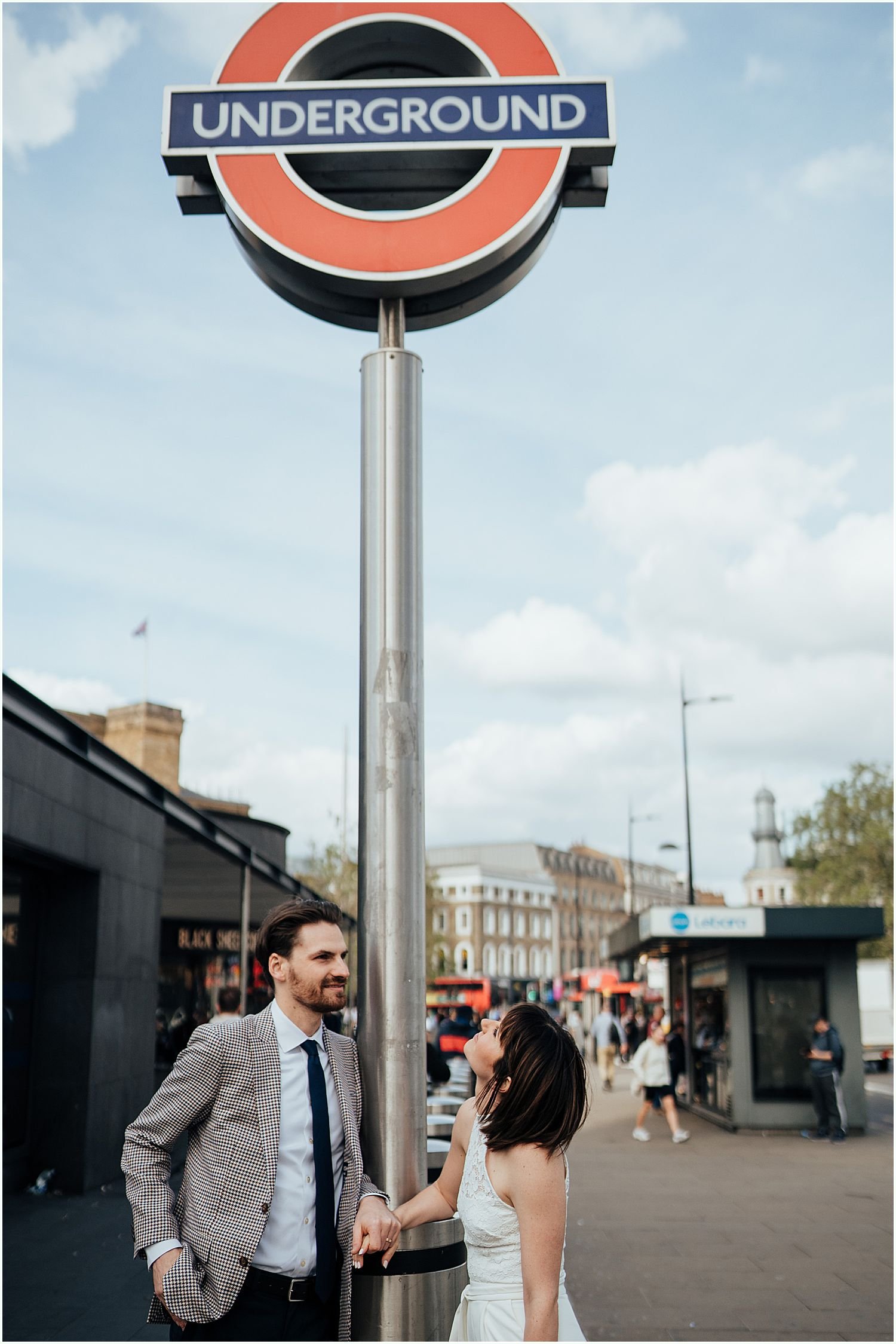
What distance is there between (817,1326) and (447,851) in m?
109

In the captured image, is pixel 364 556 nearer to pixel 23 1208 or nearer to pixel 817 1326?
pixel 817 1326

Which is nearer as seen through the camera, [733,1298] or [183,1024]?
[733,1298]

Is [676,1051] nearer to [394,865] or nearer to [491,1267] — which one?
[394,865]

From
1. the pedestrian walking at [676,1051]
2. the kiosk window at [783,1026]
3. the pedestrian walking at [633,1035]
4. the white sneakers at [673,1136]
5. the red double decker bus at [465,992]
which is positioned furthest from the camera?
the red double decker bus at [465,992]

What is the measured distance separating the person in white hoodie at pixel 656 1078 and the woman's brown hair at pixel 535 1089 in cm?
1272

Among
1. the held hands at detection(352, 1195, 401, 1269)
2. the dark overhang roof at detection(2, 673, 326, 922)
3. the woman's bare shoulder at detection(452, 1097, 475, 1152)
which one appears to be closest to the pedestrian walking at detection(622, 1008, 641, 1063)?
the dark overhang roof at detection(2, 673, 326, 922)

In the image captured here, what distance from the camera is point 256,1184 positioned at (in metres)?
2.97

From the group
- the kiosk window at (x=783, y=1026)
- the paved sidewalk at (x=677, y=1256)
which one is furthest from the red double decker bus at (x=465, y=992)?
the paved sidewalk at (x=677, y=1256)

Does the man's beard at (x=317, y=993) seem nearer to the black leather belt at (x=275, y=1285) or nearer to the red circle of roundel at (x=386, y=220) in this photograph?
the black leather belt at (x=275, y=1285)

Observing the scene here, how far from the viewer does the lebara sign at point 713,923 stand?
55.6ft

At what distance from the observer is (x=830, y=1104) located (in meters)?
16.1

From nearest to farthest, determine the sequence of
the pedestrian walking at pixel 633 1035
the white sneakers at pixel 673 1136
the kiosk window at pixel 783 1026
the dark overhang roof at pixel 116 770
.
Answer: the dark overhang roof at pixel 116 770 < the white sneakers at pixel 673 1136 < the kiosk window at pixel 783 1026 < the pedestrian walking at pixel 633 1035

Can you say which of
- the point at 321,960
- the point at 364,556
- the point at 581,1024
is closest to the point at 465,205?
the point at 364,556

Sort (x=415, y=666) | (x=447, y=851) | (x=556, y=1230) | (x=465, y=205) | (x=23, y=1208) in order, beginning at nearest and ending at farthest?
(x=556, y=1230), (x=415, y=666), (x=465, y=205), (x=23, y=1208), (x=447, y=851)
